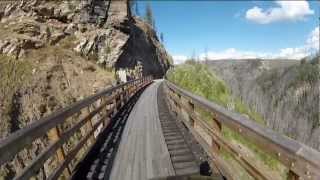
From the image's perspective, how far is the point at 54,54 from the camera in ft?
108

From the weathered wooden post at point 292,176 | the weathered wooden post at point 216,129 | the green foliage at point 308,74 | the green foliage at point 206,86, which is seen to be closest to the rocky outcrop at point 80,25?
the green foliage at point 206,86

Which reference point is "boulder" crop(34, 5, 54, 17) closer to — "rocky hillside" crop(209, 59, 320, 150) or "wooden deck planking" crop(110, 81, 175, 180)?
"rocky hillside" crop(209, 59, 320, 150)

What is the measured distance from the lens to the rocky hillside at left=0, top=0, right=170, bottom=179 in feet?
86.0

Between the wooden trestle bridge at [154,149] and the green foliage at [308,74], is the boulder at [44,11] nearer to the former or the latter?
the wooden trestle bridge at [154,149]

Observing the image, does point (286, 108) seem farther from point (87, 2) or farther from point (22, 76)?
point (22, 76)

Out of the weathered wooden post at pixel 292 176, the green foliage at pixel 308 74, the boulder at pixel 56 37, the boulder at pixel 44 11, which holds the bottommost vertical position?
the green foliage at pixel 308 74

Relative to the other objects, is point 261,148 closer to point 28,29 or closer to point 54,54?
point 54,54

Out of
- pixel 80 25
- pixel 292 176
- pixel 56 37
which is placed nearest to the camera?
pixel 292 176

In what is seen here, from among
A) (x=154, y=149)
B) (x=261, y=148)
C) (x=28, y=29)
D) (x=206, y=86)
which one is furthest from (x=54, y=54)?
(x=261, y=148)

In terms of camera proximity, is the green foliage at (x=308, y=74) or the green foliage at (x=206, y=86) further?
the green foliage at (x=308, y=74)

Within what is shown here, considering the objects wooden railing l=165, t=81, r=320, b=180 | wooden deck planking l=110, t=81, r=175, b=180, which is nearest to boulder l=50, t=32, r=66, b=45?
wooden deck planking l=110, t=81, r=175, b=180

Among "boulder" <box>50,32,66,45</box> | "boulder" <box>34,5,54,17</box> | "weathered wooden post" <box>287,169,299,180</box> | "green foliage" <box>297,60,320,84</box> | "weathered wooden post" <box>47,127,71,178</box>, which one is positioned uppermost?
"boulder" <box>34,5,54,17</box>

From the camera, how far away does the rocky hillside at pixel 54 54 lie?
26.2 metres

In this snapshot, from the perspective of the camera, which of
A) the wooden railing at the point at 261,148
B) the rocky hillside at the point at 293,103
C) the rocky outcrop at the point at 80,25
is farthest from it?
the rocky hillside at the point at 293,103
